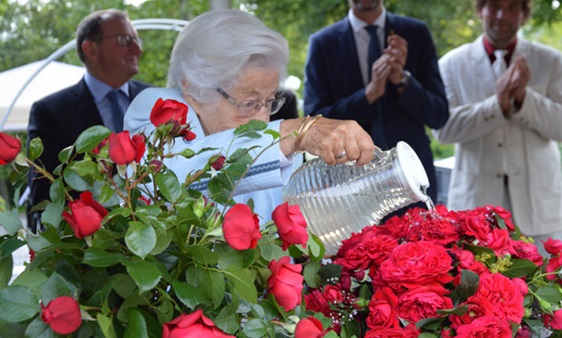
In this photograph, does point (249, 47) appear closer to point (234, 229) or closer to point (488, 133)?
point (234, 229)

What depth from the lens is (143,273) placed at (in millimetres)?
864

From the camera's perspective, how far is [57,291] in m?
0.89

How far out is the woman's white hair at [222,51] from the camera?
69.3 inches

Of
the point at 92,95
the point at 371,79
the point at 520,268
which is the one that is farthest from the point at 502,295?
the point at 92,95

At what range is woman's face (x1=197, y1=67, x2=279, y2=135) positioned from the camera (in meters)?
1.77

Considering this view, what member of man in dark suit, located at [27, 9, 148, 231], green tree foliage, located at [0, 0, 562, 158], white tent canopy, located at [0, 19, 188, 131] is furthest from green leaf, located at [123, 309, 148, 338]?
white tent canopy, located at [0, 19, 188, 131]

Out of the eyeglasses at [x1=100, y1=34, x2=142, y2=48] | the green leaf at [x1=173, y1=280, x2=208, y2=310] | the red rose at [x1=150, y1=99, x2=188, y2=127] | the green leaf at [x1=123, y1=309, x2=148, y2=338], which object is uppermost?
the red rose at [x1=150, y1=99, x2=188, y2=127]

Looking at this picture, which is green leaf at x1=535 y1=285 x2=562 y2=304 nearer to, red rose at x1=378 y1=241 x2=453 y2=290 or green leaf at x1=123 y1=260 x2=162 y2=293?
red rose at x1=378 y1=241 x2=453 y2=290

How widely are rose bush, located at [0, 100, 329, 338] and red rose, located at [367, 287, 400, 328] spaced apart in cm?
26

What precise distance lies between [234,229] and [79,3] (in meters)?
6.36

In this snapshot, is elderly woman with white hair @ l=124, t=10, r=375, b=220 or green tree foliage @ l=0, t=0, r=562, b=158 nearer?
elderly woman with white hair @ l=124, t=10, r=375, b=220

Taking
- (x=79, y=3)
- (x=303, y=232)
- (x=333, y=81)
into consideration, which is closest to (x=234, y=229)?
(x=303, y=232)

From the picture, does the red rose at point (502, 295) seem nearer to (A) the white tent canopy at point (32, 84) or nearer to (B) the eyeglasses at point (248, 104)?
(B) the eyeglasses at point (248, 104)

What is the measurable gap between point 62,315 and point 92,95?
2471mm
